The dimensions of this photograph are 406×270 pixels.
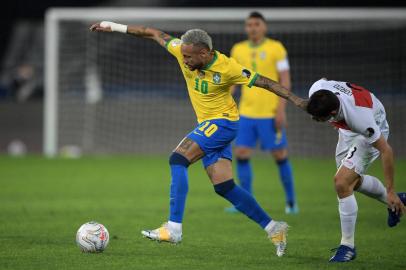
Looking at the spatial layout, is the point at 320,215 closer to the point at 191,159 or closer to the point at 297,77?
the point at 191,159

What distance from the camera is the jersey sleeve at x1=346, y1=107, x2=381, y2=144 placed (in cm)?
710

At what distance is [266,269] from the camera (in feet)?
22.8

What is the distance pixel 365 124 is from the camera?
712cm

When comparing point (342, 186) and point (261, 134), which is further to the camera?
point (261, 134)

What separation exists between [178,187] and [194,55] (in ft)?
3.85

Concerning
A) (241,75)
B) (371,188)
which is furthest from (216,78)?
(371,188)

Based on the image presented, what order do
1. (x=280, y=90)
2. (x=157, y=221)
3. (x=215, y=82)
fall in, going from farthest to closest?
1. (x=157, y=221)
2. (x=215, y=82)
3. (x=280, y=90)

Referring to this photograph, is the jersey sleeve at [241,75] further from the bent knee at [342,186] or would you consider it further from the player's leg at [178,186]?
the bent knee at [342,186]

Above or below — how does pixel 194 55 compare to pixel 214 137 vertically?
above

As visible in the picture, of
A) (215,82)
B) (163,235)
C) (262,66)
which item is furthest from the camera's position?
(262,66)

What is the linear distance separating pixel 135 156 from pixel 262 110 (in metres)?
7.98

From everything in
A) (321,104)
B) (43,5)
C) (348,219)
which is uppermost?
(43,5)

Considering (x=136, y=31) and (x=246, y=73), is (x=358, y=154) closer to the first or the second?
(x=246, y=73)

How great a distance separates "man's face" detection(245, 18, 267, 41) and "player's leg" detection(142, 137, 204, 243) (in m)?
3.81
